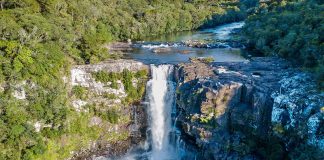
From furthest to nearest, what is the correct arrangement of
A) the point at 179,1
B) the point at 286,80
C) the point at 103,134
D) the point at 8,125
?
the point at 179,1
the point at 103,134
the point at 286,80
the point at 8,125

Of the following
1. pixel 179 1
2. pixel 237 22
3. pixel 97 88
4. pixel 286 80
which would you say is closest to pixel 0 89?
pixel 97 88

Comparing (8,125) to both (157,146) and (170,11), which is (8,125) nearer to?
(157,146)

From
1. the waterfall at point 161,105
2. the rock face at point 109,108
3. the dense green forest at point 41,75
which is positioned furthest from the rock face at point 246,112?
the dense green forest at point 41,75

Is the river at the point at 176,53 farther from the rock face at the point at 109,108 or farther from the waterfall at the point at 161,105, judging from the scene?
the rock face at the point at 109,108

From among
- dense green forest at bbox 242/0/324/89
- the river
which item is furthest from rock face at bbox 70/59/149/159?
dense green forest at bbox 242/0/324/89

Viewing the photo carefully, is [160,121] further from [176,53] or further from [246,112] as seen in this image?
[176,53]

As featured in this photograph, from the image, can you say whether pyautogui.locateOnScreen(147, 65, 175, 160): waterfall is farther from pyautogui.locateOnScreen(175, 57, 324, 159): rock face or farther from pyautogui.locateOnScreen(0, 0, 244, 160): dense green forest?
pyautogui.locateOnScreen(0, 0, 244, 160): dense green forest
